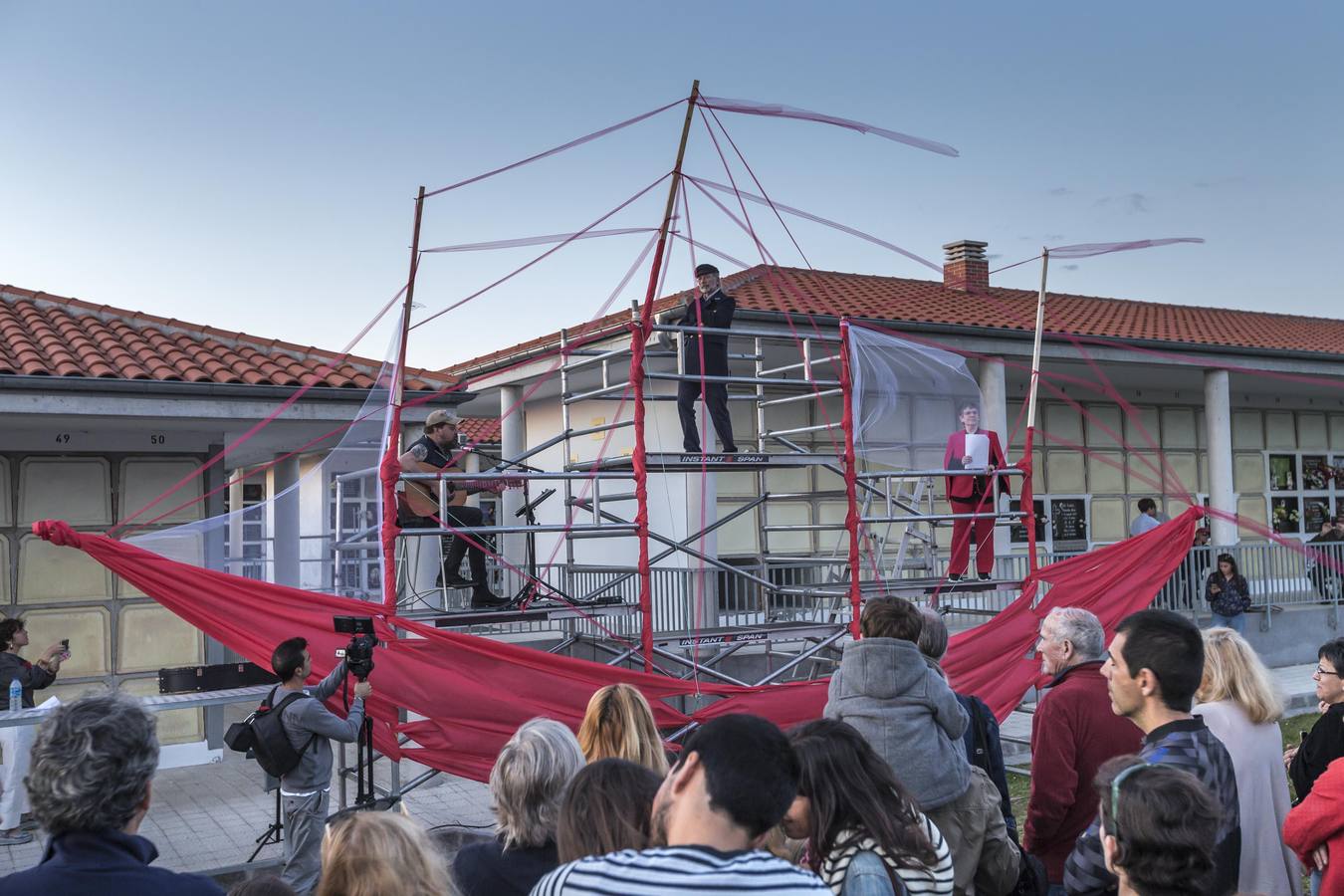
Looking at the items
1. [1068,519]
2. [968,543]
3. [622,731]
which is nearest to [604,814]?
[622,731]

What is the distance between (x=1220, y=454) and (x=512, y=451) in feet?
34.2

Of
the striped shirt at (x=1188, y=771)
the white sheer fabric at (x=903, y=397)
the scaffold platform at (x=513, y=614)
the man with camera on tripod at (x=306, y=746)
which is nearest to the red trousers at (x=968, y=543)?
the white sheer fabric at (x=903, y=397)

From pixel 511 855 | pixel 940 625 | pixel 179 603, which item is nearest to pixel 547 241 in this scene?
pixel 179 603

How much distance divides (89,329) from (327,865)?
36.0 ft

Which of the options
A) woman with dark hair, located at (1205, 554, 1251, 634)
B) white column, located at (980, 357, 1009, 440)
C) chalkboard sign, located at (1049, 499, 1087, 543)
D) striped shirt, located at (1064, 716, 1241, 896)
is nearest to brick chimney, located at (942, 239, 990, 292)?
chalkboard sign, located at (1049, 499, 1087, 543)

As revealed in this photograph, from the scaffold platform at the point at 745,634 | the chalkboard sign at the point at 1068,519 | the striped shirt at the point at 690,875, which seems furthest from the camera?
the chalkboard sign at the point at 1068,519

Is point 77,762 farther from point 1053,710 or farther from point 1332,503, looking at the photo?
point 1332,503

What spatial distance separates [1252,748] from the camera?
424 centimetres

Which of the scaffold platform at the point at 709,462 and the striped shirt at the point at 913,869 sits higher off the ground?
the scaffold platform at the point at 709,462

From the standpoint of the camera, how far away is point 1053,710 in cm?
445

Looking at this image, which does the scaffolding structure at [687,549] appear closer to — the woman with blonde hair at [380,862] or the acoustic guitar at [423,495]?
the acoustic guitar at [423,495]

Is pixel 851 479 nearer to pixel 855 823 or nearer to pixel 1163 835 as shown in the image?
pixel 855 823

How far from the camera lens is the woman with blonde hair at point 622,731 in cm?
377

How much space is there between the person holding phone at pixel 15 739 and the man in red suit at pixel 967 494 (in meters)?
7.07
